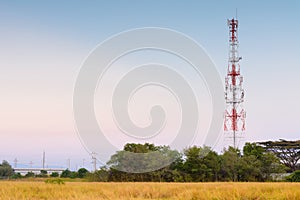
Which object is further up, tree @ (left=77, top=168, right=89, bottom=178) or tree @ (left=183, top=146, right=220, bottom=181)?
tree @ (left=183, top=146, right=220, bottom=181)

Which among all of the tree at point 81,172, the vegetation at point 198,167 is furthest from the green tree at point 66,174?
the vegetation at point 198,167

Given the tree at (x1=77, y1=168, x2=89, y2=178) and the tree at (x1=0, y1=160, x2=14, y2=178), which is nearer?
the tree at (x1=77, y1=168, x2=89, y2=178)

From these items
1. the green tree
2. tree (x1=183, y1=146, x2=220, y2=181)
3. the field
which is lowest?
the green tree

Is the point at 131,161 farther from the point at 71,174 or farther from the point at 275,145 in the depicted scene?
the point at 275,145

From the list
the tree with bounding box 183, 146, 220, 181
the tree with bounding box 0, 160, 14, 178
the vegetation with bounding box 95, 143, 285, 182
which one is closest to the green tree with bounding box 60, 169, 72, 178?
the tree with bounding box 0, 160, 14, 178

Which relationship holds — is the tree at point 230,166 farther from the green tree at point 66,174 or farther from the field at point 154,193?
the field at point 154,193

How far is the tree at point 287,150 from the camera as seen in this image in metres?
50.8

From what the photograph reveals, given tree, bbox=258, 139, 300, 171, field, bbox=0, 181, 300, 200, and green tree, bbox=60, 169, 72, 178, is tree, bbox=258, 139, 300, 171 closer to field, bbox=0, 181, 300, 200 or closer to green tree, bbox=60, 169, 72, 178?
green tree, bbox=60, 169, 72, 178

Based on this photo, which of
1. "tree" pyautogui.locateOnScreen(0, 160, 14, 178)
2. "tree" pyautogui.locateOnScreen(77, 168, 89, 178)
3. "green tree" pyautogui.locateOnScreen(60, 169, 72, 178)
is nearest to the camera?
"tree" pyautogui.locateOnScreen(77, 168, 89, 178)

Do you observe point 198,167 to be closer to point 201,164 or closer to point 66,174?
point 201,164

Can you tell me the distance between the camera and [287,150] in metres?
51.5

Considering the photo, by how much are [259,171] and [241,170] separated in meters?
2.03

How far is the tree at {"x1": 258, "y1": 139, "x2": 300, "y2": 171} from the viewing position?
50781 millimetres

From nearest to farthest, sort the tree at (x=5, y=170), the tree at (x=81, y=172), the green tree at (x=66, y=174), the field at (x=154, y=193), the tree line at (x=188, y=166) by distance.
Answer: the field at (x=154, y=193)
the tree line at (x=188, y=166)
the tree at (x=81, y=172)
the green tree at (x=66, y=174)
the tree at (x=5, y=170)
